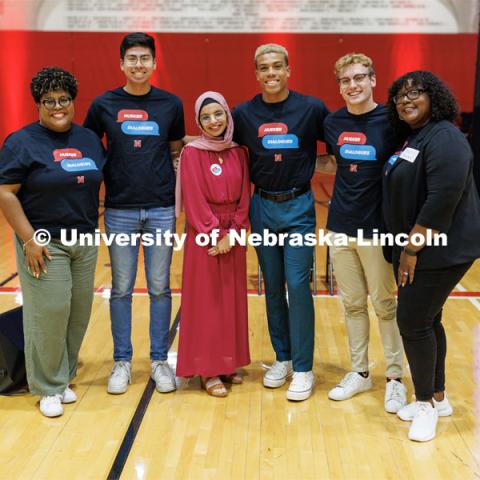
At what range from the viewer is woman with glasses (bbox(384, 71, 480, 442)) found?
251 cm

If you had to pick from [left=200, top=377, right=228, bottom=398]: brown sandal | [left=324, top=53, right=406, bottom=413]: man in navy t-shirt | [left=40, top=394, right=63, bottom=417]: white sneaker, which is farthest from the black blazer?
[left=40, top=394, right=63, bottom=417]: white sneaker

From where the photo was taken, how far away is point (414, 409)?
2.97m

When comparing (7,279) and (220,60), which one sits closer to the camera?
(7,279)

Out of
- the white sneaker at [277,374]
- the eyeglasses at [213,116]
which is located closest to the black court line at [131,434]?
the white sneaker at [277,374]

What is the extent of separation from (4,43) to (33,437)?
298 inches

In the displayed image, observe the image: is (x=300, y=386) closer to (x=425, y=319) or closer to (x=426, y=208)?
(x=425, y=319)

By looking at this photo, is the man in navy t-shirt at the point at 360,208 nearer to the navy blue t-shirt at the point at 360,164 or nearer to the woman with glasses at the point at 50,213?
the navy blue t-shirt at the point at 360,164

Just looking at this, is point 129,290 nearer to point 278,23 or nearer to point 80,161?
point 80,161

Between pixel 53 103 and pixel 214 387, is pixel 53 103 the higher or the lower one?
the higher one

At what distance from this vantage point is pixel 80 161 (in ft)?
9.60

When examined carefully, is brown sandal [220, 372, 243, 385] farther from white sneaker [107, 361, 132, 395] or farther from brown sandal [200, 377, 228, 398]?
white sneaker [107, 361, 132, 395]

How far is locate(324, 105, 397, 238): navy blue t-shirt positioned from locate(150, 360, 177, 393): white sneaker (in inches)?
45.6

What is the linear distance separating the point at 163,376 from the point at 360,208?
1329 millimetres

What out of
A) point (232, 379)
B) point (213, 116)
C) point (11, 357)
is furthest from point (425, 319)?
point (11, 357)
